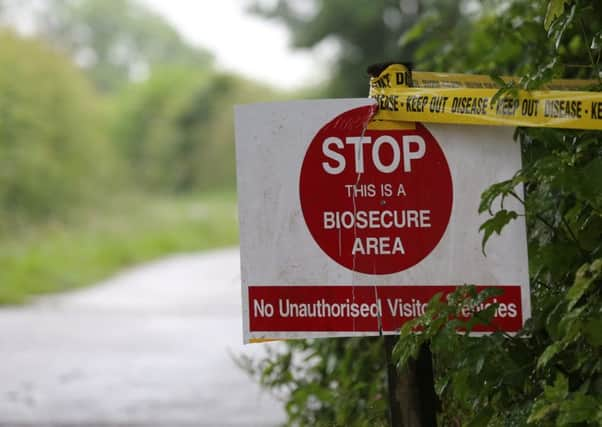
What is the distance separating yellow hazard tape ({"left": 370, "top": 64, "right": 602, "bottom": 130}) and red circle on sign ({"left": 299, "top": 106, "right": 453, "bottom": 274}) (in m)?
0.05

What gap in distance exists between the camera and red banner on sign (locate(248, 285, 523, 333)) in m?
2.53

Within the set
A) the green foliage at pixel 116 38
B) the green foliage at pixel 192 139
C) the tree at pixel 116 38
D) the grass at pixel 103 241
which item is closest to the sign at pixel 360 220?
the grass at pixel 103 241

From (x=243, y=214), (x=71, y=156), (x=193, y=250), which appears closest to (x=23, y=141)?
(x=71, y=156)

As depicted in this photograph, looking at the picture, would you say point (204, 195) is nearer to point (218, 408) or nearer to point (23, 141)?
point (23, 141)

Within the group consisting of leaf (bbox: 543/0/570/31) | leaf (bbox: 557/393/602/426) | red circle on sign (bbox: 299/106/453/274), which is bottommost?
leaf (bbox: 557/393/602/426)

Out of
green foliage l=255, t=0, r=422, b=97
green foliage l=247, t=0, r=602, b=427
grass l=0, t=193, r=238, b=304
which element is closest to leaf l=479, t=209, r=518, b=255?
green foliage l=247, t=0, r=602, b=427

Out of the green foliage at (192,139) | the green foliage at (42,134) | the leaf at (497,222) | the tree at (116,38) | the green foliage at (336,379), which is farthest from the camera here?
the tree at (116,38)

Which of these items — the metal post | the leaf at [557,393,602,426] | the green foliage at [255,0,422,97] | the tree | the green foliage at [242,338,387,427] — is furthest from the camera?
the tree

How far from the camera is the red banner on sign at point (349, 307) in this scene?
2531 mm

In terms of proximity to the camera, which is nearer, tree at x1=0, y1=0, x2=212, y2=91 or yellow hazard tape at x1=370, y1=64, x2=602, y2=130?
yellow hazard tape at x1=370, y1=64, x2=602, y2=130

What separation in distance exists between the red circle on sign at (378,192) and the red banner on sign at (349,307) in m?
0.07

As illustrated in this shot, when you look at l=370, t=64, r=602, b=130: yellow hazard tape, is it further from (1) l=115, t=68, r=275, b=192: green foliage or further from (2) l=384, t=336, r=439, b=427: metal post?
(1) l=115, t=68, r=275, b=192: green foliage

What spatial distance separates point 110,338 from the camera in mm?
9461

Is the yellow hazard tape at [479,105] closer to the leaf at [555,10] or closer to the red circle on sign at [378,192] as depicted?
the red circle on sign at [378,192]
